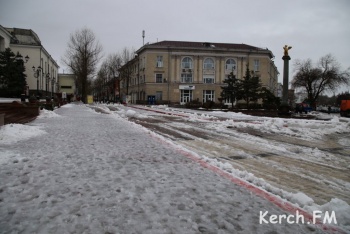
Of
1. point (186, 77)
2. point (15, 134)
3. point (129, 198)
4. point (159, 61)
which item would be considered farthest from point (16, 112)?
point (186, 77)

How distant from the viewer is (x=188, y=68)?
2280 inches

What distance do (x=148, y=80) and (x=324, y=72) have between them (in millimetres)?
38688

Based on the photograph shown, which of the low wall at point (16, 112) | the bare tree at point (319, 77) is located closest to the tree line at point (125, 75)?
the bare tree at point (319, 77)

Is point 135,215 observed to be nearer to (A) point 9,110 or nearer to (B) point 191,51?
(A) point 9,110

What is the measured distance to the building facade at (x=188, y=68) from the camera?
57.1 metres

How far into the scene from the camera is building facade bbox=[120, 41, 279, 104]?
57094 millimetres

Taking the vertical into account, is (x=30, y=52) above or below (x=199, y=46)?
below

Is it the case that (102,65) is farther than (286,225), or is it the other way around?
(102,65)

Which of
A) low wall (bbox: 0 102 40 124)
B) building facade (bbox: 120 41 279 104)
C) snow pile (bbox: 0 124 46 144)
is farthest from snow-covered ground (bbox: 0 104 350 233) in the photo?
building facade (bbox: 120 41 279 104)

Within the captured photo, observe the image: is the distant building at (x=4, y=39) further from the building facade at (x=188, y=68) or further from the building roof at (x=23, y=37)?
the building facade at (x=188, y=68)

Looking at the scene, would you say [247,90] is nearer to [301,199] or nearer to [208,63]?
[208,63]

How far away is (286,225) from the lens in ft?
8.57

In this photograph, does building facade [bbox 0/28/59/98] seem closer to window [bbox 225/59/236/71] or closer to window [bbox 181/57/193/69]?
window [bbox 181/57/193/69]

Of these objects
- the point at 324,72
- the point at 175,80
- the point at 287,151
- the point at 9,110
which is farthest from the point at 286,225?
the point at 324,72
